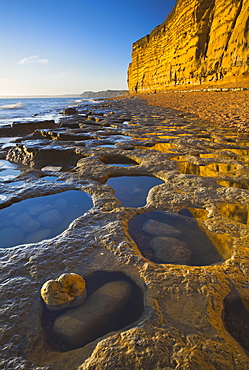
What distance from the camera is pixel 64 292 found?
984 mm

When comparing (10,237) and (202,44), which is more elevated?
(202,44)

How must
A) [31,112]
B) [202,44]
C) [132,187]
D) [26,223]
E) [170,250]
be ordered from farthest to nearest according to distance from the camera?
[202,44] → [31,112] → [132,187] → [26,223] → [170,250]


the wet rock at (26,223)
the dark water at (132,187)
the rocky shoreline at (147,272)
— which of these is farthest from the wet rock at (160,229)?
the wet rock at (26,223)

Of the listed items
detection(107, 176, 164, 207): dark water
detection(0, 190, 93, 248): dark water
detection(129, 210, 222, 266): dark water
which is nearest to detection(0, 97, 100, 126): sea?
detection(107, 176, 164, 207): dark water

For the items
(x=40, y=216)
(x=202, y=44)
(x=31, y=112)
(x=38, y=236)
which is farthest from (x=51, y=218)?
(x=202, y=44)

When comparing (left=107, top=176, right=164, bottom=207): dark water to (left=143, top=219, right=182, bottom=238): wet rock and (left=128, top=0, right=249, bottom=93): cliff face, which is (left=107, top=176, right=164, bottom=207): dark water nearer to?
(left=143, top=219, right=182, bottom=238): wet rock

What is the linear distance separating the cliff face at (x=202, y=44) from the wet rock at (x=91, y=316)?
18.4m

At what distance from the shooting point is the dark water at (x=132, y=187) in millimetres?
2018

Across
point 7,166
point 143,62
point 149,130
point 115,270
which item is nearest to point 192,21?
point 143,62

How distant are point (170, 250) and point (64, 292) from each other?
2.24 ft

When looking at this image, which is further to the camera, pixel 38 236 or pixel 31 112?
pixel 31 112

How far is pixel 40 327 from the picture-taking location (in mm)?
877

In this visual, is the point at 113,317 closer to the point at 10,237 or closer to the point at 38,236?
the point at 38,236

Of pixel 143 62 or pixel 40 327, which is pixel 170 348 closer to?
pixel 40 327
